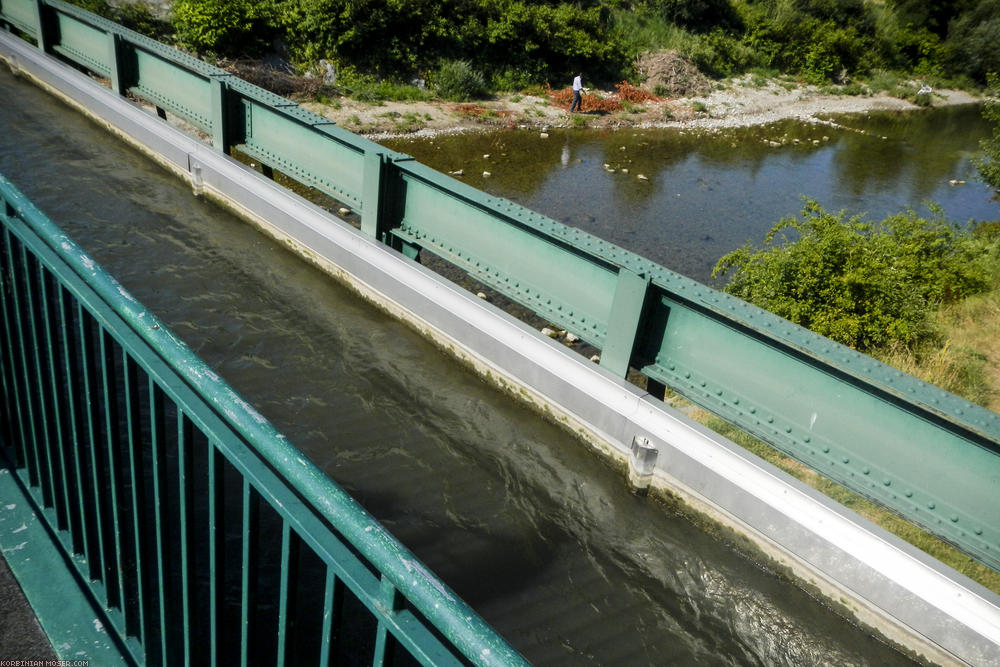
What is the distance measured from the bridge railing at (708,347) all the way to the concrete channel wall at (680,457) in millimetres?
248

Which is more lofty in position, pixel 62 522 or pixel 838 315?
pixel 62 522

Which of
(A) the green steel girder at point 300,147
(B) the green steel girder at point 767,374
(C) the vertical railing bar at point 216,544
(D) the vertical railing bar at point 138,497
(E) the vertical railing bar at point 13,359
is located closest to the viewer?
(C) the vertical railing bar at point 216,544

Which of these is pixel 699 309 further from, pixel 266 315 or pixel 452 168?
pixel 452 168

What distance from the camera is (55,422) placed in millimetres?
2658

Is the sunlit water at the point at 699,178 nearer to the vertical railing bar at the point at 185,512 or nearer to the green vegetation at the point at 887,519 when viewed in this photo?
the green vegetation at the point at 887,519

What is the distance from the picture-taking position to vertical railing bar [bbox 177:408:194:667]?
6.19 feet

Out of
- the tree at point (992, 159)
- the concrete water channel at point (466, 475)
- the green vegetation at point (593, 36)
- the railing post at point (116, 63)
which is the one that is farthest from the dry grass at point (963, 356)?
the green vegetation at point (593, 36)

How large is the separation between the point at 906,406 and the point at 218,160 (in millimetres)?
7318

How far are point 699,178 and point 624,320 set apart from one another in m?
15.0

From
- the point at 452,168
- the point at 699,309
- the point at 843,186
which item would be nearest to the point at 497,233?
the point at 699,309

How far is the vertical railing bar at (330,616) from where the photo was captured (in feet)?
4.93

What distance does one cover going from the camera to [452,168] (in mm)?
16656

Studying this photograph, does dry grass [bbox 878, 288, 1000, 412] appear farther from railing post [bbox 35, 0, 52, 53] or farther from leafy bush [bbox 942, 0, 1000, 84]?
leafy bush [bbox 942, 0, 1000, 84]

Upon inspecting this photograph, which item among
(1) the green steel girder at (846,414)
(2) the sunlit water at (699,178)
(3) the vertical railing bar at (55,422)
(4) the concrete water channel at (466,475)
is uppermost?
(3) the vertical railing bar at (55,422)
